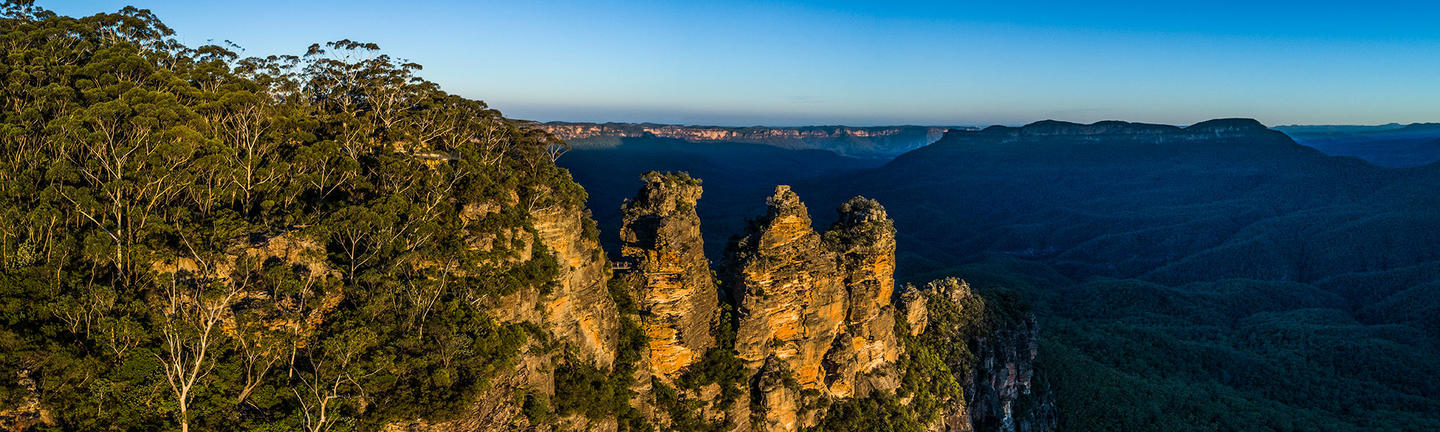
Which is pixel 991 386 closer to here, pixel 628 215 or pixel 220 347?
pixel 628 215

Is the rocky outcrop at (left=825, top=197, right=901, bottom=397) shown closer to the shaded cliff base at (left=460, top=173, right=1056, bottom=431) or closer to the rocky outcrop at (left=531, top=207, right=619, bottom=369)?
the shaded cliff base at (left=460, top=173, right=1056, bottom=431)

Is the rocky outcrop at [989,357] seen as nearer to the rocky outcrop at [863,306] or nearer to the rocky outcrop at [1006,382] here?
the rocky outcrop at [1006,382]

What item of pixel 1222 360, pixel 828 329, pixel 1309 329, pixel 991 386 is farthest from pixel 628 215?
pixel 1309 329

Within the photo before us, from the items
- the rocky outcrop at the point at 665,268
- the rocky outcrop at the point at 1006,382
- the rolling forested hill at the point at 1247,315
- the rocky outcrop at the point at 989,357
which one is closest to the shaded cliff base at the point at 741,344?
the rocky outcrop at the point at 665,268

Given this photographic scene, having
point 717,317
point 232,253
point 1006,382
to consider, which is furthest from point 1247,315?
point 232,253

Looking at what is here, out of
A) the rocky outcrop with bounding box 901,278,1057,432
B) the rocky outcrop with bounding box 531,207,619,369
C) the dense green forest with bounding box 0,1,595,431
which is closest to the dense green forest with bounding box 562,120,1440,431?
the rocky outcrop with bounding box 901,278,1057,432
